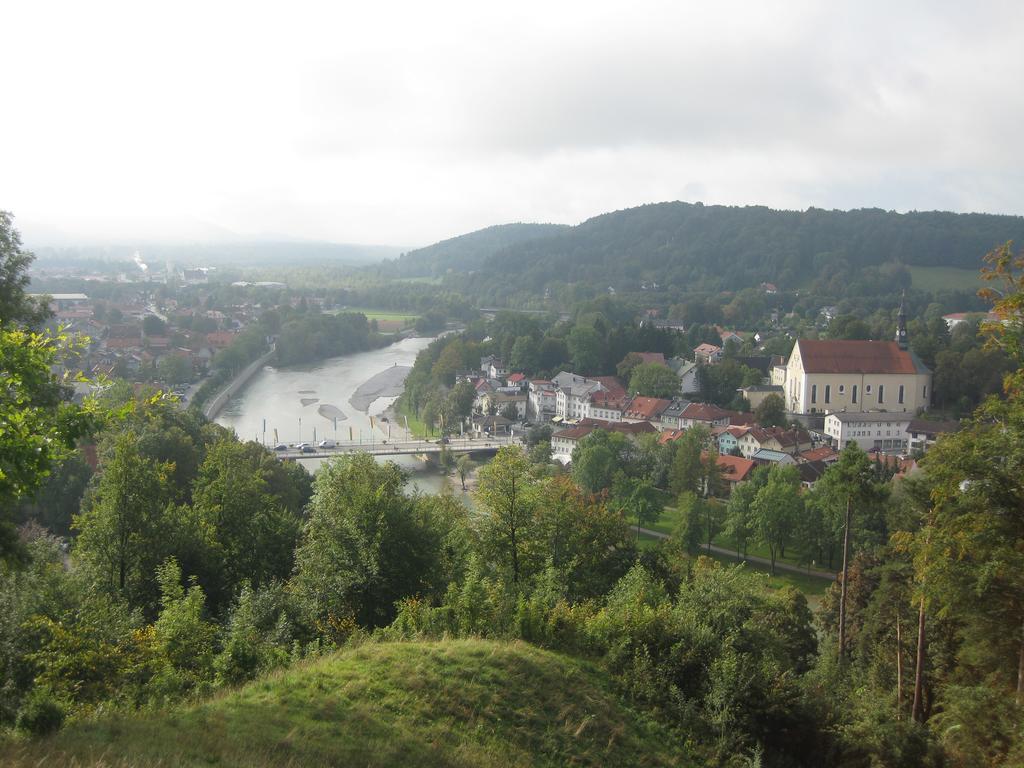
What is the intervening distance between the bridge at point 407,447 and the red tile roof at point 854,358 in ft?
46.9

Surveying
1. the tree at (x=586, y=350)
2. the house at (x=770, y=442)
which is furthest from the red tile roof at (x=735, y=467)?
the tree at (x=586, y=350)

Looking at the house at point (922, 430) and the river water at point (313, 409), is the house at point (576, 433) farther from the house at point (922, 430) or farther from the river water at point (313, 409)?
the house at point (922, 430)

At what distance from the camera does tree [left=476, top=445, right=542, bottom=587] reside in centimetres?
897

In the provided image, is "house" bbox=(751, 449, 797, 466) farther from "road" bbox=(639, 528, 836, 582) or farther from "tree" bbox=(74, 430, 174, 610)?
"tree" bbox=(74, 430, 174, 610)

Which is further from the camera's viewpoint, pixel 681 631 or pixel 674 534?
pixel 674 534

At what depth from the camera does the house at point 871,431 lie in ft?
102

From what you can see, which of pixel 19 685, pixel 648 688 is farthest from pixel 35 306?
pixel 648 688

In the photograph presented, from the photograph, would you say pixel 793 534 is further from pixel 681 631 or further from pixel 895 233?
pixel 895 233

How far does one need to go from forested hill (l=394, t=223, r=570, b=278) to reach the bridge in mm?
99501


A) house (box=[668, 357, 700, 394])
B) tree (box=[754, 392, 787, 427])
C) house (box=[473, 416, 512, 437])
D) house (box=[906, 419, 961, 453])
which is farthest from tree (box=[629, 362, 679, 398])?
house (box=[906, 419, 961, 453])

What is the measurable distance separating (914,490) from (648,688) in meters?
4.23

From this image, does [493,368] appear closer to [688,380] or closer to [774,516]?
[688,380]

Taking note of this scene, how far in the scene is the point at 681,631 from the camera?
6.38m

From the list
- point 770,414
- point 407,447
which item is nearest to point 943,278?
point 770,414
